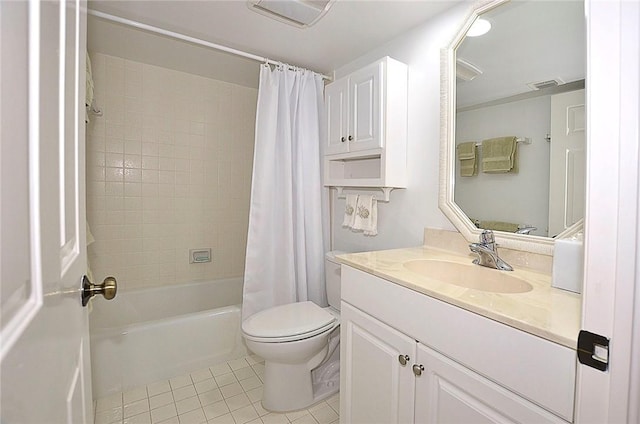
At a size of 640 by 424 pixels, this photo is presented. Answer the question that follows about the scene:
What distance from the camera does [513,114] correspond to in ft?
4.33

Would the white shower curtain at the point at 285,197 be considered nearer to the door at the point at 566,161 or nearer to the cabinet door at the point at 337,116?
the cabinet door at the point at 337,116

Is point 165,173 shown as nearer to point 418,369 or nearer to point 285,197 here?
point 285,197

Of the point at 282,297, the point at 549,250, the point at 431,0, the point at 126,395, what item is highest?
the point at 431,0

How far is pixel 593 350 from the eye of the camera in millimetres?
538

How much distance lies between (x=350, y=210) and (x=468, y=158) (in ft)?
2.60

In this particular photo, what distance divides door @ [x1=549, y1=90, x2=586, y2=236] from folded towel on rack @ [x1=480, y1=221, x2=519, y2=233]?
138 millimetres

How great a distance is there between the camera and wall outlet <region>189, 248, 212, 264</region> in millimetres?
2598

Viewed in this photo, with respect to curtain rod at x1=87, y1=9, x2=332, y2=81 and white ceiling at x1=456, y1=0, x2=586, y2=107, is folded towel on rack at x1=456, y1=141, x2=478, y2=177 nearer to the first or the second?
white ceiling at x1=456, y1=0, x2=586, y2=107

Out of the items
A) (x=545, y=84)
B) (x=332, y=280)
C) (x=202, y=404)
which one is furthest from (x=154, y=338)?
(x=545, y=84)

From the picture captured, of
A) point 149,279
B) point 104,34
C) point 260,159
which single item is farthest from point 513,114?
point 149,279

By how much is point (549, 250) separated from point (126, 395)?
2178 mm

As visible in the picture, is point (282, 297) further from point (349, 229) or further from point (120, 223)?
point (120, 223)

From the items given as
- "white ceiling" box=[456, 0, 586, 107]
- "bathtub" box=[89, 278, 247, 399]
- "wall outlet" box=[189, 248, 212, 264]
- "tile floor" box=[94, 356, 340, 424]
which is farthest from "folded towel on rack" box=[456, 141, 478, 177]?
"wall outlet" box=[189, 248, 212, 264]

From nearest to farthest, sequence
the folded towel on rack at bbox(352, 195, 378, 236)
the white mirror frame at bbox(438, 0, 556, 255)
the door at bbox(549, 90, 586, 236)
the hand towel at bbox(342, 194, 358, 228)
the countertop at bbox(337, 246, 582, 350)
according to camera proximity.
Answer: the countertop at bbox(337, 246, 582, 350), the door at bbox(549, 90, 586, 236), the white mirror frame at bbox(438, 0, 556, 255), the folded towel on rack at bbox(352, 195, 378, 236), the hand towel at bbox(342, 194, 358, 228)
